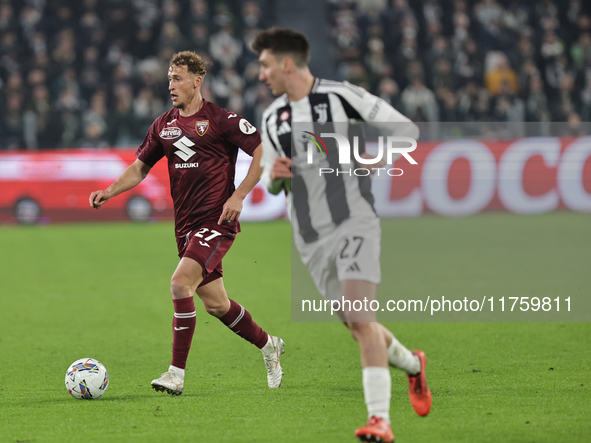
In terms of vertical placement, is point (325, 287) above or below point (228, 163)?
below

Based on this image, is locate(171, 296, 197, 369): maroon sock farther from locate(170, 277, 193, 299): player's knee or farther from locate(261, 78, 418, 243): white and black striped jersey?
locate(261, 78, 418, 243): white and black striped jersey

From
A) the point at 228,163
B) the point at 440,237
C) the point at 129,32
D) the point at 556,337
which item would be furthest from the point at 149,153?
the point at 129,32

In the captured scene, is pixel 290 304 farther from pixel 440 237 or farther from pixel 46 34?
pixel 46 34

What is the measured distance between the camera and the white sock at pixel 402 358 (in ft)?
14.3

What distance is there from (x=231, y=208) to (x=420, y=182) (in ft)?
34.4

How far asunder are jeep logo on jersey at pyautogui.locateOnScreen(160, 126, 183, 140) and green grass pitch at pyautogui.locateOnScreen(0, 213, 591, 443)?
1666 millimetres

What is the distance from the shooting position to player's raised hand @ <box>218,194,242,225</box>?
17.9 feet

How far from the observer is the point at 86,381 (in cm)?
527

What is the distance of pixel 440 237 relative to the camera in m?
13.8

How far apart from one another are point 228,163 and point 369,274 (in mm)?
1977

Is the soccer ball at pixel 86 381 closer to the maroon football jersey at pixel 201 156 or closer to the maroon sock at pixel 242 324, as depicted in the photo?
the maroon sock at pixel 242 324

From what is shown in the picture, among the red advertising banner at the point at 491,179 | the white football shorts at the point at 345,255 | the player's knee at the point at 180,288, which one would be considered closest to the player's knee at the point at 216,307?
the player's knee at the point at 180,288

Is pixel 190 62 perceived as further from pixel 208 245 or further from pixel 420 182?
pixel 420 182

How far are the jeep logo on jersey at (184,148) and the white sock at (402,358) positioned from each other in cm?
208
